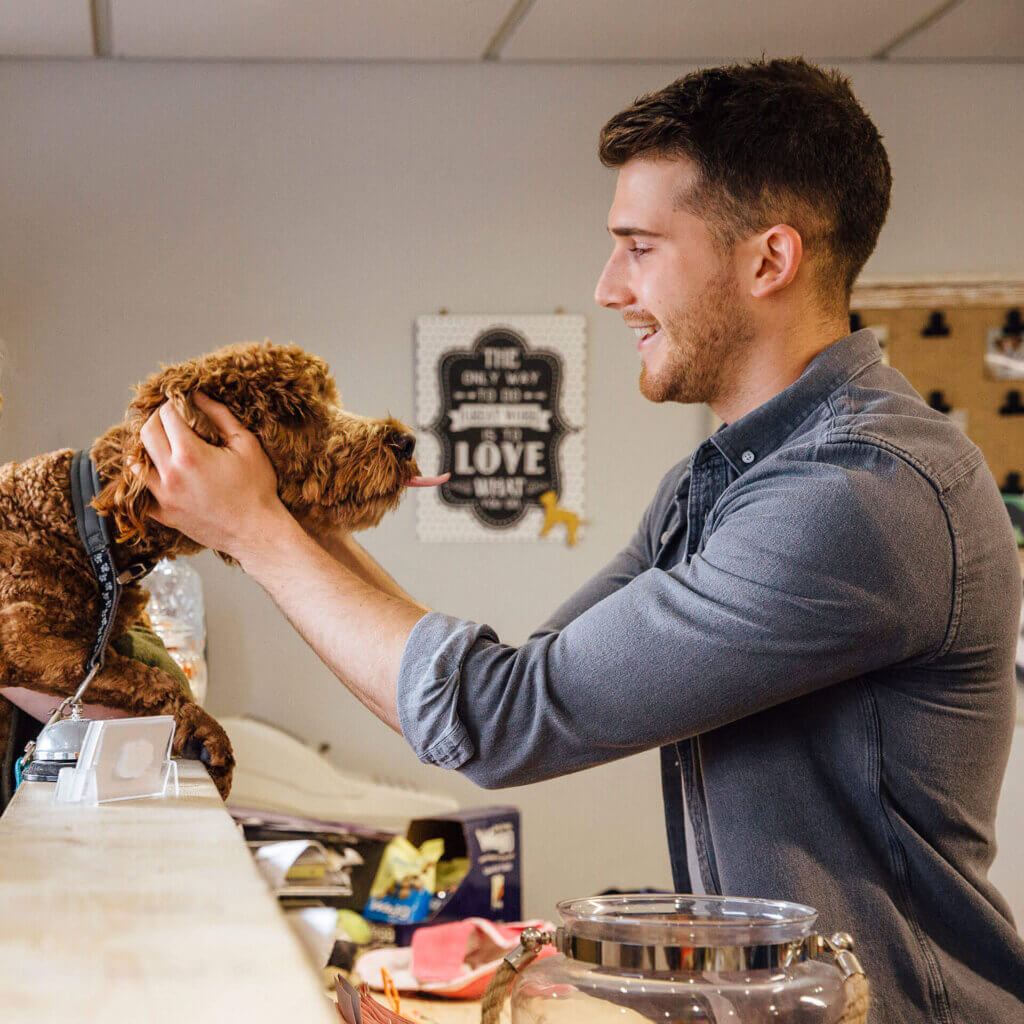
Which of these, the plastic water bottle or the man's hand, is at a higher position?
the man's hand

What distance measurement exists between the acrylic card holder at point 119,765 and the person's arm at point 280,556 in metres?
0.22

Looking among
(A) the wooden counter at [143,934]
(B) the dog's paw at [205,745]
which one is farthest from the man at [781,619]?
(A) the wooden counter at [143,934]

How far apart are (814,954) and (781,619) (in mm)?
308

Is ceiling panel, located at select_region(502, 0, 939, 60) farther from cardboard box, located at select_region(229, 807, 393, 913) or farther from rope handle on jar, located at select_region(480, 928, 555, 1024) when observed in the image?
rope handle on jar, located at select_region(480, 928, 555, 1024)

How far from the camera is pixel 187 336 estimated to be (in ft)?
10.4

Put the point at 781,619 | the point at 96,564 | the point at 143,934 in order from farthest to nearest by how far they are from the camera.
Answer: the point at 96,564 < the point at 781,619 < the point at 143,934

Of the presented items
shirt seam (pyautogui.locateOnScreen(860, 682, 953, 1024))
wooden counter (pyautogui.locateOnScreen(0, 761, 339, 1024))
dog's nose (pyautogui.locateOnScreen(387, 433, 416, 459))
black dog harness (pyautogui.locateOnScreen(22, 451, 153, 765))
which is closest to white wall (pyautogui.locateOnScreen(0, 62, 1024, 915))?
dog's nose (pyautogui.locateOnScreen(387, 433, 416, 459))

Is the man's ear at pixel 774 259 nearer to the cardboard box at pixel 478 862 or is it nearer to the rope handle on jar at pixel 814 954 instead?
the rope handle on jar at pixel 814 954

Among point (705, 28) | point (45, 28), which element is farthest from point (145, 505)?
point (705, 28)

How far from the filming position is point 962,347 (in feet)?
11.1

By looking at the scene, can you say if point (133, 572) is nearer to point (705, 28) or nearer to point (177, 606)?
point (177, 606)

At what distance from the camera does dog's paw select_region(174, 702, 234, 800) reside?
947 mm

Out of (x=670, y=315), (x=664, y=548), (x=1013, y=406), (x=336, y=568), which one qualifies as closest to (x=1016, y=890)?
(x=1013, y=406)

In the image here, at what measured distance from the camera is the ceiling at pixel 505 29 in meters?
2.83
